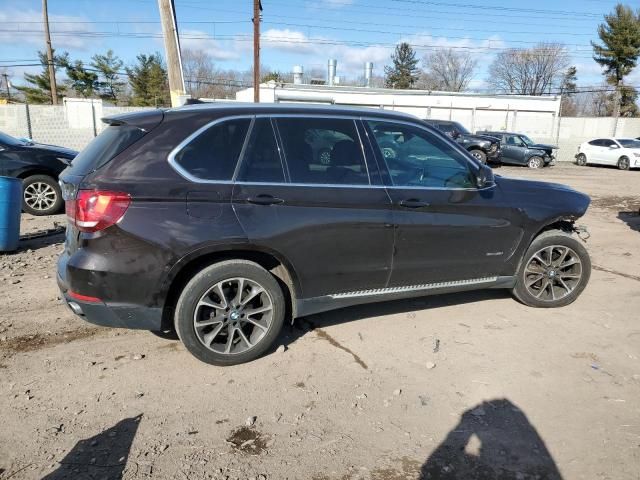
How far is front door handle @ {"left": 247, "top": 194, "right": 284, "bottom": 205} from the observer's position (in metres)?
3.64

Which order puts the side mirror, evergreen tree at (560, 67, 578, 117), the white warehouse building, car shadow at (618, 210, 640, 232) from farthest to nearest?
evergreen tree at (560, 67, 578, 117)
the white warehouse building
car shadow at (618, 210, 640, 232)
the side mirror

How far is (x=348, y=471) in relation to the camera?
2.76 m

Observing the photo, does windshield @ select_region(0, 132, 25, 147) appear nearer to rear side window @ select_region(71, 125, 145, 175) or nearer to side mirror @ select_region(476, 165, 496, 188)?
rear side window @ select_region(71, 125, 145, 175)

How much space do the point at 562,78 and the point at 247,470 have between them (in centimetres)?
7457

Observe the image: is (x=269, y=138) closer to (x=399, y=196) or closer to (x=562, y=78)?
(x=399, y=196)

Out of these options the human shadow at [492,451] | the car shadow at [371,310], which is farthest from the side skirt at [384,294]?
the human shadow at [492,451]

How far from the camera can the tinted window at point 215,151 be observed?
11.7 ft

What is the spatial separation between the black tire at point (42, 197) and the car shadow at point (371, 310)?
619cm

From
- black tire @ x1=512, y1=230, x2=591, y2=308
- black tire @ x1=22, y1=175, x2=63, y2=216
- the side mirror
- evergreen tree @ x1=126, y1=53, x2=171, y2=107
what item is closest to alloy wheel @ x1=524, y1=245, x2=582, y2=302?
black tire @ x1=512, y1=230, x2=591, y2=308

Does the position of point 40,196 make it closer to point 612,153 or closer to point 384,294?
point 384,294

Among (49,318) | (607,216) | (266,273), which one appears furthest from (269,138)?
(607,216)

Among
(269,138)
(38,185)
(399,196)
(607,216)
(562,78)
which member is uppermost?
(562,78)

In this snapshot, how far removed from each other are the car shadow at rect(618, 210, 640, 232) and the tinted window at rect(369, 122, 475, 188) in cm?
654

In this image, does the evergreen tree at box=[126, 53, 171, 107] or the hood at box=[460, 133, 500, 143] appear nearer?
the hood at box=[460, 133, 500, 143]
